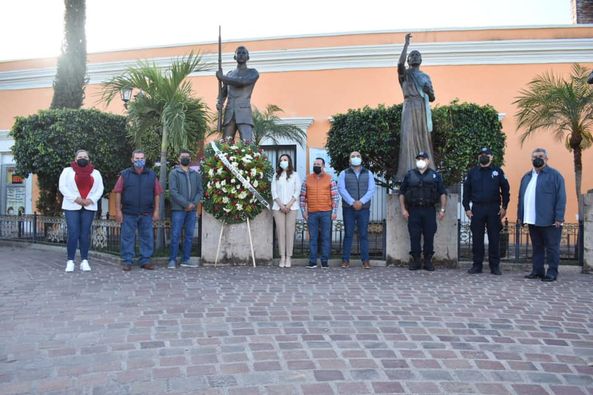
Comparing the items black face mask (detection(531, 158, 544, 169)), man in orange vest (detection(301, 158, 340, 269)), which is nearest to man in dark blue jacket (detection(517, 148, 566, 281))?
black face mask (detection(531, 158, 544, 169))

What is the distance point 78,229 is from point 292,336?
492cm

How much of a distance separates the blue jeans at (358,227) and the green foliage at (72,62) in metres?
8.05

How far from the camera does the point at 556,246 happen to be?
739cm

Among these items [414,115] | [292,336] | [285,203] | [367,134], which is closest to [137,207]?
[285,203]

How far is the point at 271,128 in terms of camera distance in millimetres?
13016

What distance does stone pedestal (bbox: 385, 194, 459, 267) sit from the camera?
8.47 metres

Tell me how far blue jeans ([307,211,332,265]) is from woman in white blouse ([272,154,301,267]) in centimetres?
32

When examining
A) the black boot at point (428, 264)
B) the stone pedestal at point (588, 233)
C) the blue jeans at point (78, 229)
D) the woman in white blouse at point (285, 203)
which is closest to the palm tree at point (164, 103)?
the blue jeans at point (78, 229)

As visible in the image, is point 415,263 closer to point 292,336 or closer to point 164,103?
point 292,336

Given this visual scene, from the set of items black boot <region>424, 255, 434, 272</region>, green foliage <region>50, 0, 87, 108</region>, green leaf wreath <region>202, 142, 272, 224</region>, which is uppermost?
green foliage <region>50, 0, 87, 108</region>

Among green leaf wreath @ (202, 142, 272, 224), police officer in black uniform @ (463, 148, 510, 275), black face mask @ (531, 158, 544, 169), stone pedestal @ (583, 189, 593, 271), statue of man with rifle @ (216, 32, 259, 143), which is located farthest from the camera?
statue of man with rifle @ (216, 32, 259, 143)

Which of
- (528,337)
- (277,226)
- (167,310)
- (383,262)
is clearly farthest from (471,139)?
(167,310)

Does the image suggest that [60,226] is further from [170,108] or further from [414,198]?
[414,198]

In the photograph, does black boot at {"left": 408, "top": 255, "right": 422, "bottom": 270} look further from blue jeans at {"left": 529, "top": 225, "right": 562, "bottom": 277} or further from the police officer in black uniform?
blue jeans at {"left": 529, "top": 225, "right": 562, "bottom": 277}
